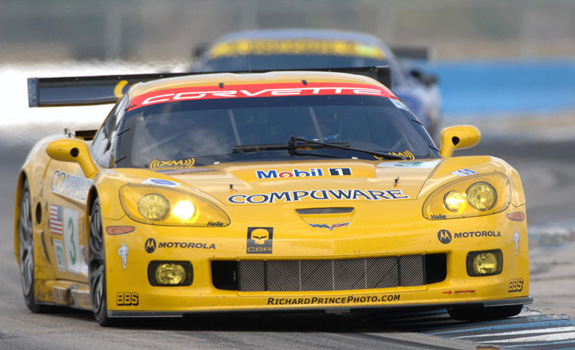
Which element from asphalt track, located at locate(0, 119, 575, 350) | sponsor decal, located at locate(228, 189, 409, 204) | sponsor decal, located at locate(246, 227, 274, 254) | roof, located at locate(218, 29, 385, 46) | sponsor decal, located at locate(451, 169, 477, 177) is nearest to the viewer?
asphalt track, located at locate(0, 119, 575, 350)

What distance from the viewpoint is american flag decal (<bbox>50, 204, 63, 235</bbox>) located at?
7.24 meters

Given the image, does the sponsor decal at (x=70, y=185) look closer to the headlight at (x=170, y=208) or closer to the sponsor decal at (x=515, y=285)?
the headlight at (x=170, y=208)

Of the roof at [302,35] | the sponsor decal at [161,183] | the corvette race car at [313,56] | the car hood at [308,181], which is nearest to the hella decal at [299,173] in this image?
the car hood at [308,181]

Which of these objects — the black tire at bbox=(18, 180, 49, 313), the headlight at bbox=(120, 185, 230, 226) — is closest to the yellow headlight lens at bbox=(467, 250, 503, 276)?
the headlight at bbox=(120, 185, 230, 226)

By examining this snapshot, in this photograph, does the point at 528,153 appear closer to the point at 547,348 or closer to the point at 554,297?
the point at 554,297

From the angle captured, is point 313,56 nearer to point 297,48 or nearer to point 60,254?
point 297,48

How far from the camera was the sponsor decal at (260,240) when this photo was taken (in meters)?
5.73

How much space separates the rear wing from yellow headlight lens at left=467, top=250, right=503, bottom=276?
9.32 feet

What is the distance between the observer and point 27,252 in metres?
7.98

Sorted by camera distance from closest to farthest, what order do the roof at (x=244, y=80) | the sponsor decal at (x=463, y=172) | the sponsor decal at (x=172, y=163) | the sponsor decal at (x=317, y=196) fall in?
1. the sponsor decal at (x=317, y=196)
2. the sponsor decal at (x=463, y=172)
3. the sponsor decal at (x=172, y=163)
4. the roof at (x=244, y=80)

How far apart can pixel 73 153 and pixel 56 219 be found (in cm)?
53

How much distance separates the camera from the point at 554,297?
7215 mm

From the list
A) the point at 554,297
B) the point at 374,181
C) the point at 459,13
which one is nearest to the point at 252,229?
the point at 374,181

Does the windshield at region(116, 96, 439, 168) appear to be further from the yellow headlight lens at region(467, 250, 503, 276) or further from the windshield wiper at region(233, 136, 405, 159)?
the yellow headlight lens at region(467, 250, 503, 276)
